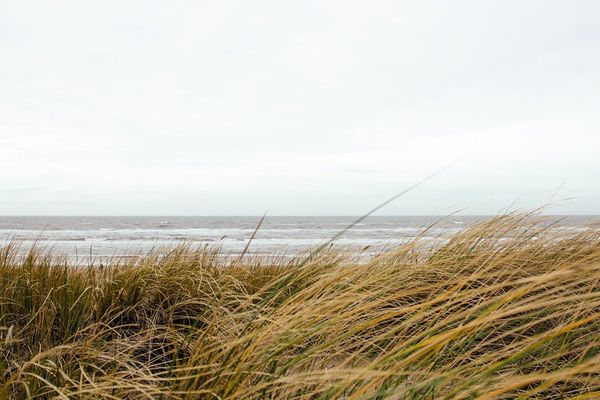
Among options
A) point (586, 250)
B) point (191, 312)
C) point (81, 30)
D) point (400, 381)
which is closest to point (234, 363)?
point (400, 381)

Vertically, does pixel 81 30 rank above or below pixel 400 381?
above

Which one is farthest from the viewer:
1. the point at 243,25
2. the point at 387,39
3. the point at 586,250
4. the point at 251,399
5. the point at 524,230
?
the point at 243,25

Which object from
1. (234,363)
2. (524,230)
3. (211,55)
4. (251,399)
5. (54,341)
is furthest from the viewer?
(211,55)

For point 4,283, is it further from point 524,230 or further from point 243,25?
point 243,25

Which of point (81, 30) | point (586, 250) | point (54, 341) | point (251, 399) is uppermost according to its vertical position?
point (81, 30)

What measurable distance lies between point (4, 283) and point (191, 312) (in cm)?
117

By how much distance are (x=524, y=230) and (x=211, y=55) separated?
43.7 feet

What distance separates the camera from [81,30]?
1102cm

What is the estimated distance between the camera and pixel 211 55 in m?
14.3

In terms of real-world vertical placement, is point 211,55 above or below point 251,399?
above

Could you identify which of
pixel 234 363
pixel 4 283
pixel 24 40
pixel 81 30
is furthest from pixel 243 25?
pixel 234 363

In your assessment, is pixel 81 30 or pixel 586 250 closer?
pixel 586 250

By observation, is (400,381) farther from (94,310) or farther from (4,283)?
(4,283)

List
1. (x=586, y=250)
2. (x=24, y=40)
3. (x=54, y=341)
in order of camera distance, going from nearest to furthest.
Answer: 1. (x=54, y=341)
2. (x=586, y=250)
3. (x=24, y=40)
